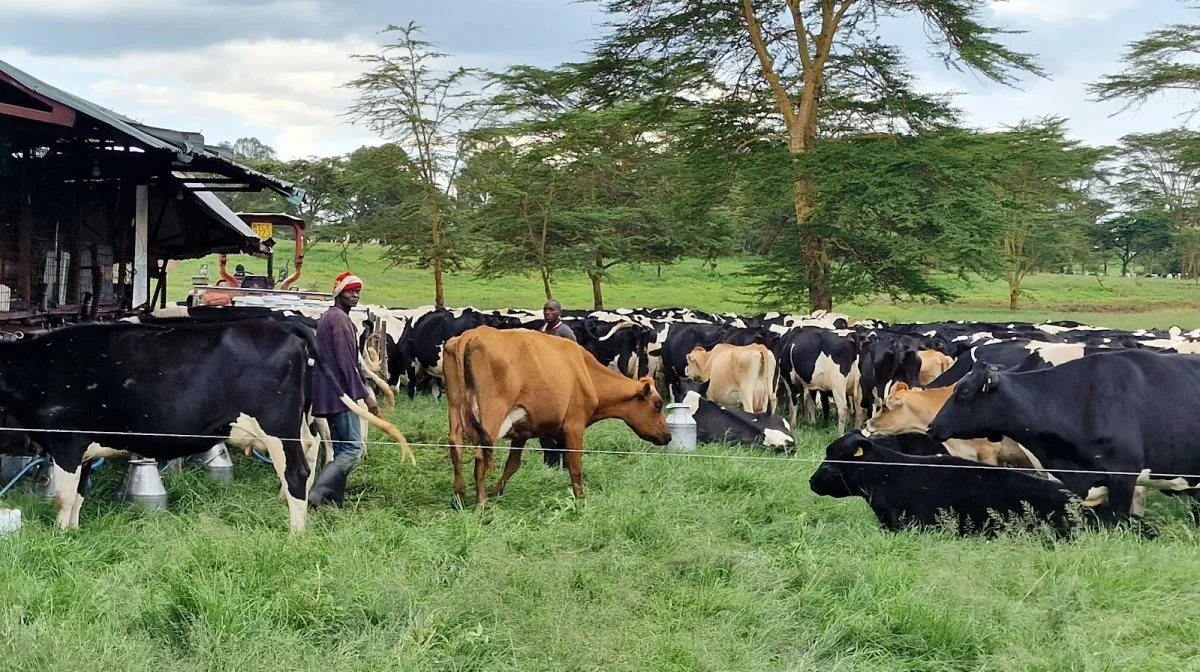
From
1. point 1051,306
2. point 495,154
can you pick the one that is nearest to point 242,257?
point 495,154

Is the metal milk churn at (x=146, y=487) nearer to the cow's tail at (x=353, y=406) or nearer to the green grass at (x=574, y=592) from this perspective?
the green grass at (x=574, y=592)

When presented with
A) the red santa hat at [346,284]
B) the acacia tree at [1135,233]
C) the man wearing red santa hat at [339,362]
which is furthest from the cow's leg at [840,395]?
the acacia tree at [1135,233]

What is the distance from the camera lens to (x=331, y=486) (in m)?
6.75

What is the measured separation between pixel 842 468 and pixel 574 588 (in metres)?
2.48

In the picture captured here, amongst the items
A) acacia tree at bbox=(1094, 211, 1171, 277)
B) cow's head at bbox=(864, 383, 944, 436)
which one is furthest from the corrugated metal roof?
acacia tree at bbox=(1094, 211, 1171, 277)

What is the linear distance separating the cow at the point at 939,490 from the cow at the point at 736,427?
9.05 feet

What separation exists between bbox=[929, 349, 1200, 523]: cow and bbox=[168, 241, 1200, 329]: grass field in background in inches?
902

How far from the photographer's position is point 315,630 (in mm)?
4281

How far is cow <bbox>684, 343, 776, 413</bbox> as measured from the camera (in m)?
11.3

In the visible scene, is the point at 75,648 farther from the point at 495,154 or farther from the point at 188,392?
the point at 495,154

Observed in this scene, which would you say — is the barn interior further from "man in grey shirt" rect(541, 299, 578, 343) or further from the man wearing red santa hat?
"man in grey shirt" rect(541, 299, 578, 343)

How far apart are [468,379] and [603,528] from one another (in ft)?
5.43

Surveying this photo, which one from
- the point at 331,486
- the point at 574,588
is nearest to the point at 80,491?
the point at 331,486

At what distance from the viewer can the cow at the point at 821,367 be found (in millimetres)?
11430
